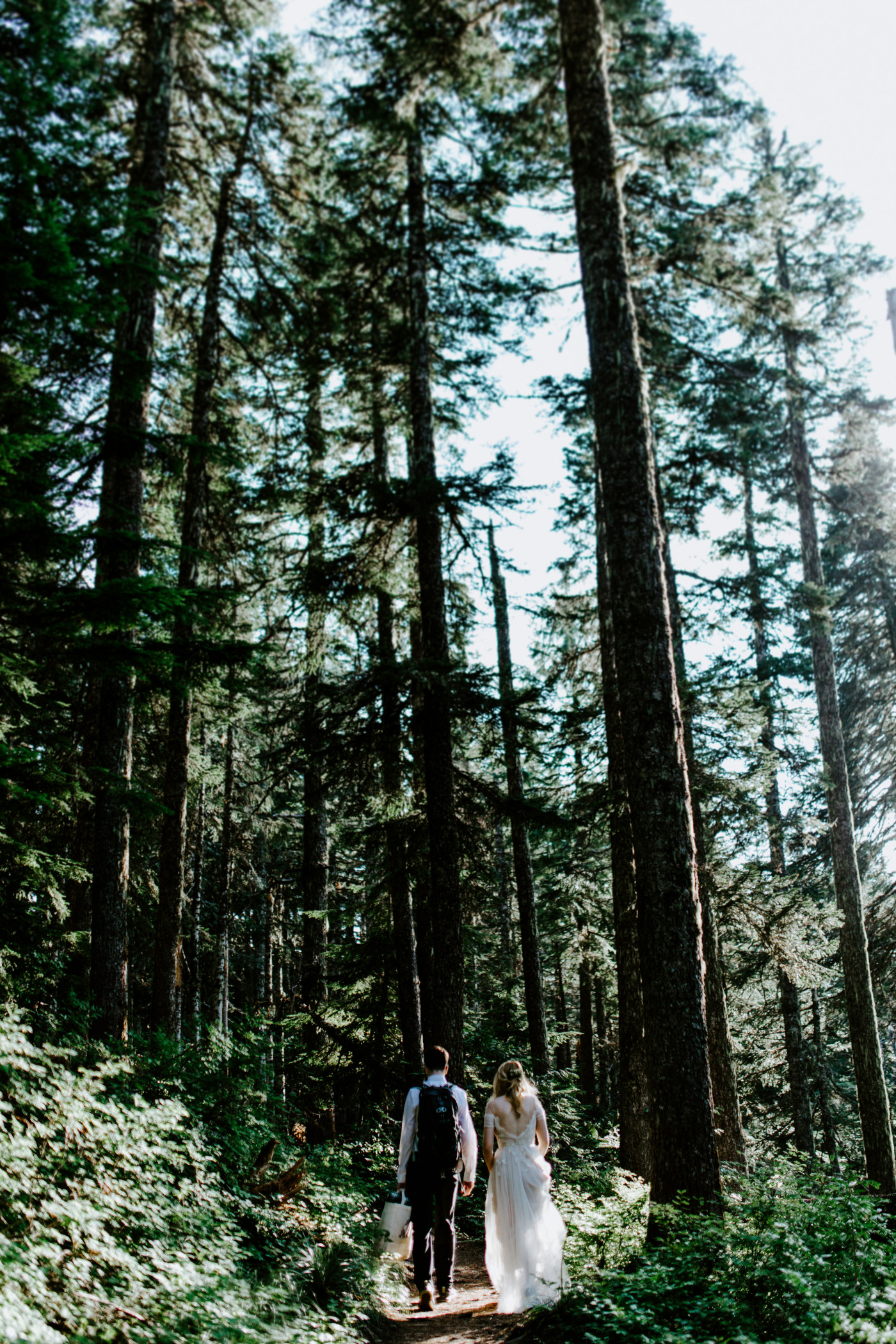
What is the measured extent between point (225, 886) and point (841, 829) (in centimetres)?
1587

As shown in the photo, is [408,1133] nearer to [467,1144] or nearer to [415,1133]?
[415,1133]

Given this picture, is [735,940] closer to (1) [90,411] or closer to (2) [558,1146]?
(2) [558,1146]

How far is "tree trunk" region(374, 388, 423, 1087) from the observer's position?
1168cm

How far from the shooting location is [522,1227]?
623 centimetres

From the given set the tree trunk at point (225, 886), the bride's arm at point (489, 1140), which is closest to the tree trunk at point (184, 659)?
the bride's arm at point (489, 1140)

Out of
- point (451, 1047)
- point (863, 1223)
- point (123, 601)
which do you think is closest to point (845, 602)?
point (451, 1047)

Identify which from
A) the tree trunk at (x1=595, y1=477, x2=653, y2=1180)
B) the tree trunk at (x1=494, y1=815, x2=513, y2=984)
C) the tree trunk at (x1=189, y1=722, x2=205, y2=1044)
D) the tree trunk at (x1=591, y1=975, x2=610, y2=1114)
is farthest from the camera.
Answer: the tree trunk at (x1=591, y1=975, x2=610, y2=1114)

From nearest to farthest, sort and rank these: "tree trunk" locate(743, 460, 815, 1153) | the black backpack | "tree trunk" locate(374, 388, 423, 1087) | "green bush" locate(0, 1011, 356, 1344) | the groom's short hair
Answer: "green bush" locate(0, 1011, 356, 1344) → the black backpack → the groom's short hair → "tree trunk" locate(374, 388, 423, 1087) → "tree trunk" locate(743, 460, 815, 1153)

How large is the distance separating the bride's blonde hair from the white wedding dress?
0.17 meters

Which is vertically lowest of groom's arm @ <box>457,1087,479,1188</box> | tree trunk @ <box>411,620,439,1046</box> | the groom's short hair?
groom's arm @ <box>457,1087,479,1188</box>

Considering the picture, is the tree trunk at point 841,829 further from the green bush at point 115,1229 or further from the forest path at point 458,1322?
the green bush at point 115,1229

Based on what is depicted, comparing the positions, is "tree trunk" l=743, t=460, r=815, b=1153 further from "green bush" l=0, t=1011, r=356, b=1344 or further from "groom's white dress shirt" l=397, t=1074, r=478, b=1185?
"green bush" l=0, t=1011, r=356, b=1344

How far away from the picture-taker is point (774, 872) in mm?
19562

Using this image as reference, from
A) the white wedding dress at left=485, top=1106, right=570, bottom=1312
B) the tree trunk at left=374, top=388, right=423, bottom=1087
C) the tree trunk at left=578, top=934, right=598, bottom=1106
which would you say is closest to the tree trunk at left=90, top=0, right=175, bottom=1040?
the tree trunk at left=374, top=388, right=423, bottom=1087
